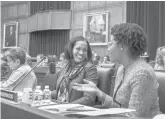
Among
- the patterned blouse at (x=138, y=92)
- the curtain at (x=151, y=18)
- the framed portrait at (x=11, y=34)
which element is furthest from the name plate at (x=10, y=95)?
the framed portrait at (x=11, y=34)

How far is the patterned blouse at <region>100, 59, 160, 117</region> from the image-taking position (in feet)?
4.76

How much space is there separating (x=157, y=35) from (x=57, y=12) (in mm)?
5007

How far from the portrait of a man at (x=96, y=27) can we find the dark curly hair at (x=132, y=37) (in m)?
8.25

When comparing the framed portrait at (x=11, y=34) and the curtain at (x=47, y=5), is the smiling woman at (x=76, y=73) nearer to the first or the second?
the curtain at (x=47, y=5)

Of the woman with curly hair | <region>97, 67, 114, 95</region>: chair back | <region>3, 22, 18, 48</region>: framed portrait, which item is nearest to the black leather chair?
the woman with curly hair

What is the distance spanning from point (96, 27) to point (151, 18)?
94.7 inches

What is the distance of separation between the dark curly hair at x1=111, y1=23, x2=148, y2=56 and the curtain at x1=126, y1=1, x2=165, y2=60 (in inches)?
283

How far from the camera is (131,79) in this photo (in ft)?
4.97

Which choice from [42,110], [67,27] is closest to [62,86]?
[42,110]

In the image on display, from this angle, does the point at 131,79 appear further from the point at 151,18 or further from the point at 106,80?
the point at 151,18

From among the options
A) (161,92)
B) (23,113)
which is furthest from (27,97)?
(161,92)

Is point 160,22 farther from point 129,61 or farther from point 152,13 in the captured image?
point 129,61

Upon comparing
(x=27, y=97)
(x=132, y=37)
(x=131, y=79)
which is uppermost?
(x=132, y=37)

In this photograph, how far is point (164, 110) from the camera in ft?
5.55
